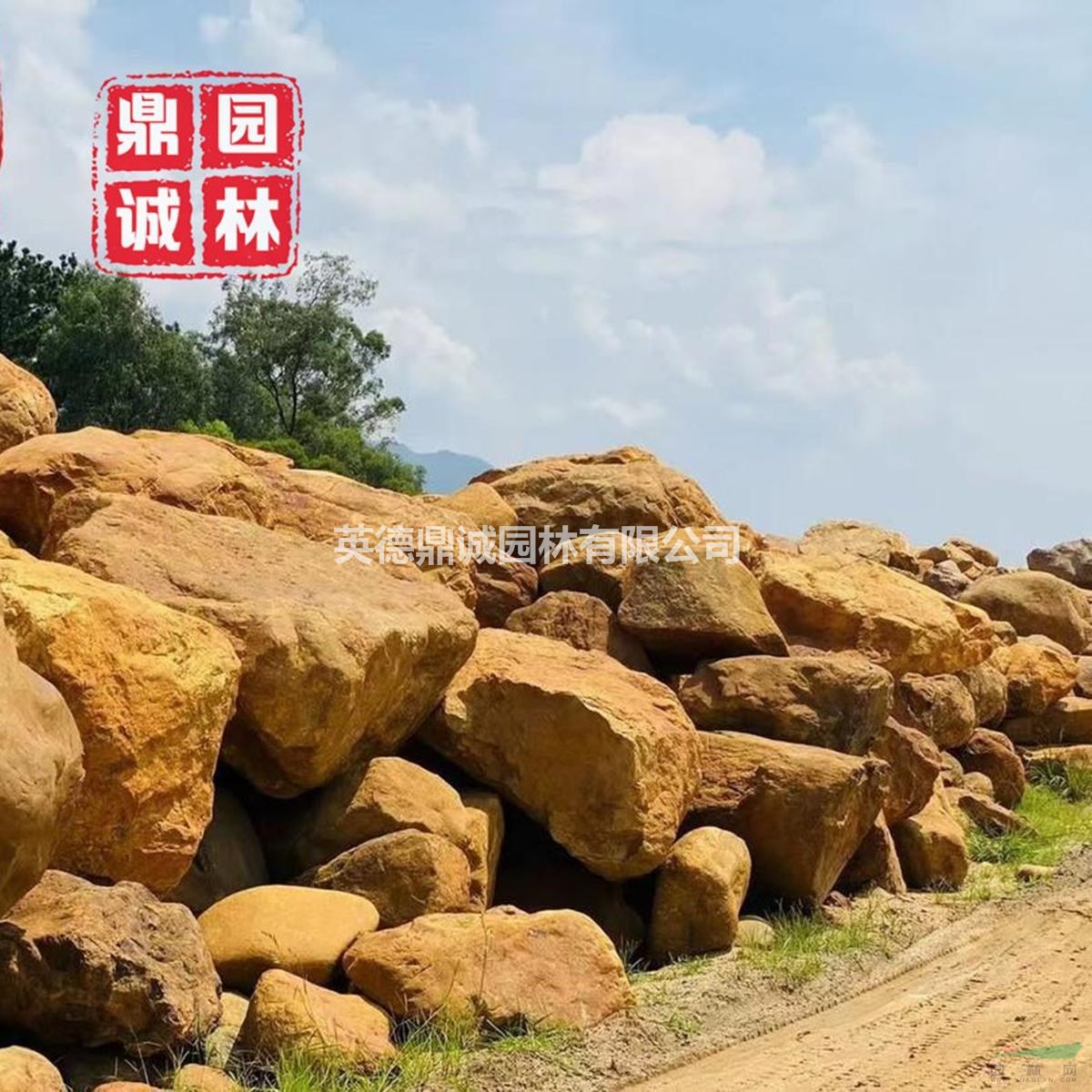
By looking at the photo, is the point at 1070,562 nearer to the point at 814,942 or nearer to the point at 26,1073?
the point at 814,942

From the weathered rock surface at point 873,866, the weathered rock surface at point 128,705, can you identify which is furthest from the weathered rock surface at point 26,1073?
the weathered rock surface at point 873,866

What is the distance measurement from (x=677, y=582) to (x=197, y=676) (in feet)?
12.8

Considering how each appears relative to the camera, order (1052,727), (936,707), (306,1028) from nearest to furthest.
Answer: (306,1028), (936,707), (1052,727)

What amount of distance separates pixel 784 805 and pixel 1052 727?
6.23m

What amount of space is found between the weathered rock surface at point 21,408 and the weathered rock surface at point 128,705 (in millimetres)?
2963

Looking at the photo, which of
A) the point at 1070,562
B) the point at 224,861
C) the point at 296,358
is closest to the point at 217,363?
the point at 296,358

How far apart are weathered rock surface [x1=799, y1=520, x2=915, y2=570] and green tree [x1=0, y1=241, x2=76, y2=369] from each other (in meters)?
23.9

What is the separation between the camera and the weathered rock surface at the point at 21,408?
8469 mm

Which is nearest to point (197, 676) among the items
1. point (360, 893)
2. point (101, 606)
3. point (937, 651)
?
point (101, 606)

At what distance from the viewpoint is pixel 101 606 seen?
5.49 m

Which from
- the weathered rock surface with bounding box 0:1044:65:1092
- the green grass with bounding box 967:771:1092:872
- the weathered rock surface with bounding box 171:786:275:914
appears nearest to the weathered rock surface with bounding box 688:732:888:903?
the green grass with bounding box 967:771:1092:872

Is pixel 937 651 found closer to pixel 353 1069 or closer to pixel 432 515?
pixel 432 515

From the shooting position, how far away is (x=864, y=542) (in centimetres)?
1545

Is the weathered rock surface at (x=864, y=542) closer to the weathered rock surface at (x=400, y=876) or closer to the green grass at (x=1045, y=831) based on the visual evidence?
the green grass at (x=1045, y=831)
